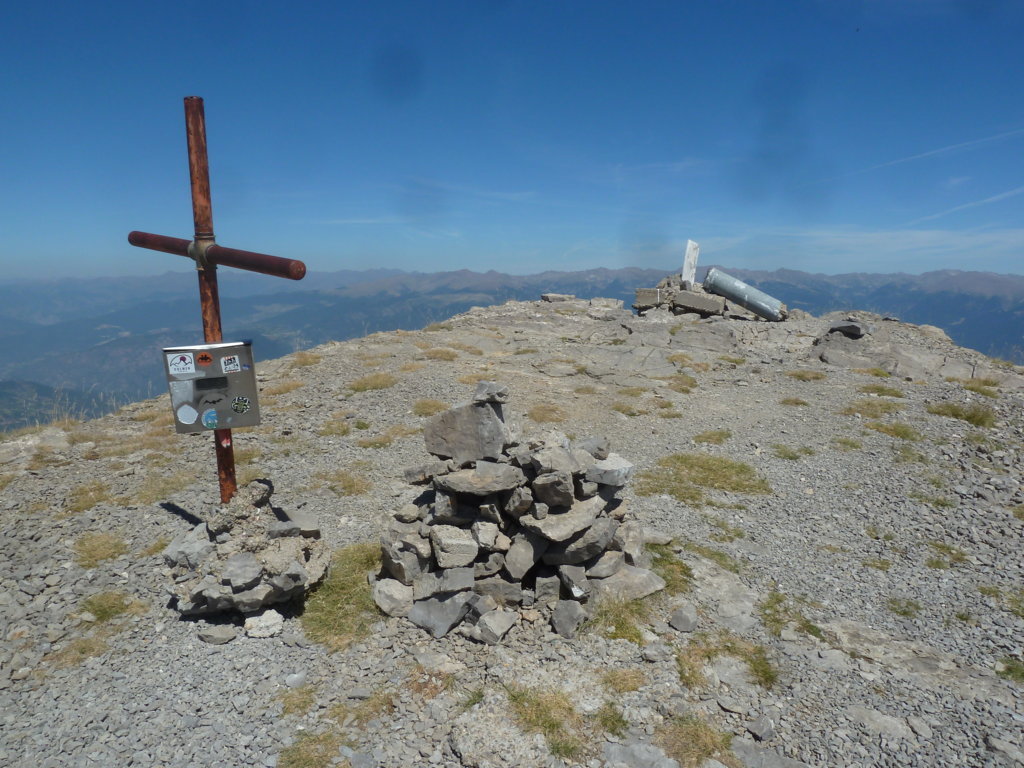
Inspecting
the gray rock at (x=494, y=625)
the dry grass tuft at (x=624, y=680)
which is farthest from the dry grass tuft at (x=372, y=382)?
the dry grass tuft at (x=624, y=680)

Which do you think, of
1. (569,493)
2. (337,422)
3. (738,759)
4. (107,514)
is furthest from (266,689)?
(337,422)

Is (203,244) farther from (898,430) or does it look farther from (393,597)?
(898,430)

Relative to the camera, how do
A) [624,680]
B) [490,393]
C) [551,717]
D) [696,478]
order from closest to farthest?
1. [551,717]
2. [624,680]
3. [490,393]
4. [696,478]

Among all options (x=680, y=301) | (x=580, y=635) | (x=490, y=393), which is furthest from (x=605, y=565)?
(x=680, y=301)

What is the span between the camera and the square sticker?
7996 mm

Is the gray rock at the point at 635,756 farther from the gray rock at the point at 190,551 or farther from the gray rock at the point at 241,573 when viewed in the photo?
the gray rock at the point at 190,551

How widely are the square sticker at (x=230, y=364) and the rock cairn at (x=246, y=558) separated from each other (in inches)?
91.5

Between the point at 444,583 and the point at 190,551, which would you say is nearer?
the point at 444,583

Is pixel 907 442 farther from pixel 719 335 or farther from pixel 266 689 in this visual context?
pixel 266 689

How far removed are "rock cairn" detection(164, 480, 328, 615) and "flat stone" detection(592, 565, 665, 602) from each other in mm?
4590

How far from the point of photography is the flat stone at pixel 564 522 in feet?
26.8

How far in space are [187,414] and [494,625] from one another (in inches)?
220

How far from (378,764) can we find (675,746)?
3280 mm

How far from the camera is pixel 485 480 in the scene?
8586 mm
